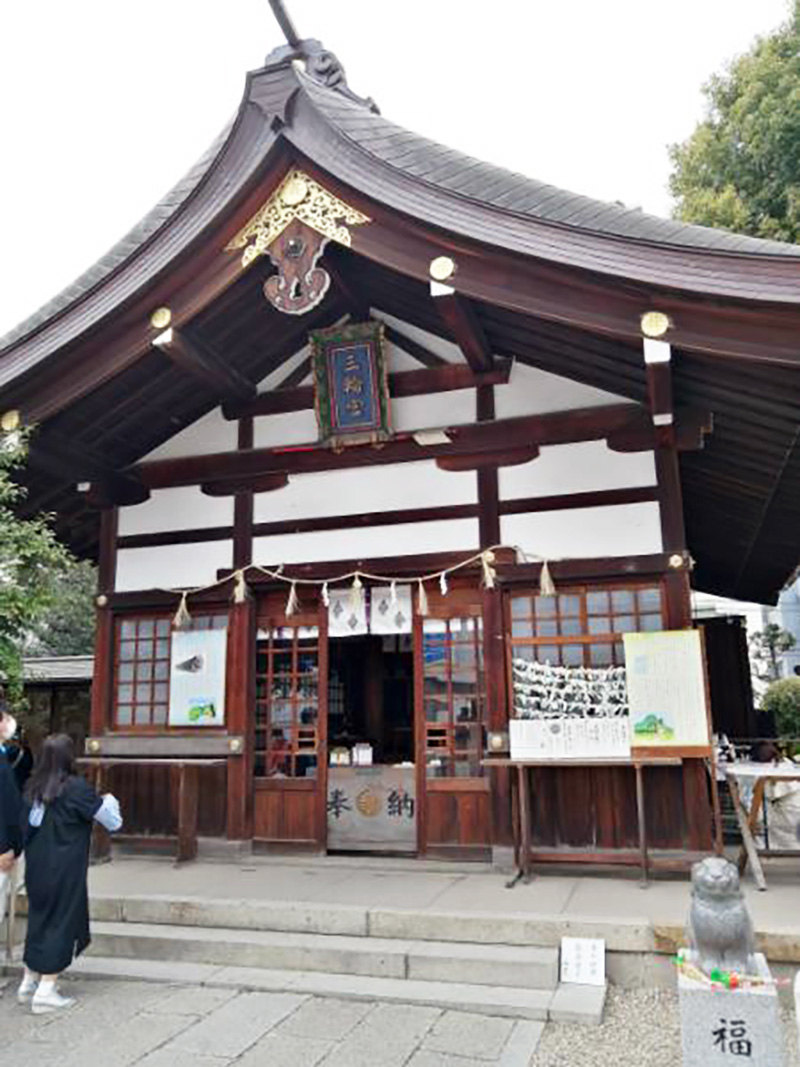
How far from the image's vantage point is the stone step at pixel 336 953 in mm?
4828

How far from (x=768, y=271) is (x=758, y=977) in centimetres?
389

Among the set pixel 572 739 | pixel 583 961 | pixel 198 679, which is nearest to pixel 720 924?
pixel 583 961

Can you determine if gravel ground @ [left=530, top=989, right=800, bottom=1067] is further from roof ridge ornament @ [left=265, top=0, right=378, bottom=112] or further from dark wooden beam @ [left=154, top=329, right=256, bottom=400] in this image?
roof ridge ornament @ [left=265, top=0, right=378, bottom=112]

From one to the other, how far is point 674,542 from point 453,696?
2.27 meters

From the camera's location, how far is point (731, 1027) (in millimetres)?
3270

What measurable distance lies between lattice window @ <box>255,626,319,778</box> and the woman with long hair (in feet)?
9.03

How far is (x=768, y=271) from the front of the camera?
507 cm

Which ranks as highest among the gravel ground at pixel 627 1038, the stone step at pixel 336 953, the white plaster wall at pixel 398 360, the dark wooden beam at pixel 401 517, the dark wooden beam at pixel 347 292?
the dark wooden beam at pixel 347 292

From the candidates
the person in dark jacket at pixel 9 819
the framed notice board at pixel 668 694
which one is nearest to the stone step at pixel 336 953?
the person in dark jacket at pixel 9 819

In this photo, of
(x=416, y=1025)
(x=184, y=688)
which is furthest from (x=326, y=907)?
(x=184, y=688)

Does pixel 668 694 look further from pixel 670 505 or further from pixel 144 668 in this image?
pixel 144 668

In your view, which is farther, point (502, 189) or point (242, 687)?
point (242, 687)

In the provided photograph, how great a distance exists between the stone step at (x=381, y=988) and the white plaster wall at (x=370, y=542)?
349 centimetres

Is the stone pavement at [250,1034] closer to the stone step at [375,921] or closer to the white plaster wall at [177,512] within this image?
the stone step at [375,921]
